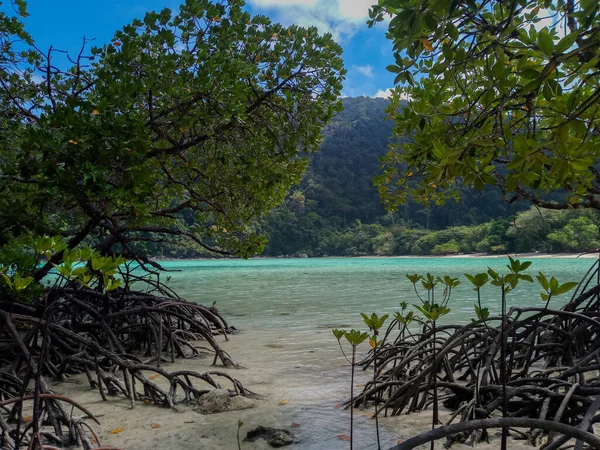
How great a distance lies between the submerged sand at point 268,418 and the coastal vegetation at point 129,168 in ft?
0.57

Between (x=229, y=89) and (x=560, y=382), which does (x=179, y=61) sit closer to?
(x=229, y=89)

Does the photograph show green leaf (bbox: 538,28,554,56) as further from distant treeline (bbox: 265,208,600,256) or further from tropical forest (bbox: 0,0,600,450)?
distant treeline (bbox: 265,208,600,256)

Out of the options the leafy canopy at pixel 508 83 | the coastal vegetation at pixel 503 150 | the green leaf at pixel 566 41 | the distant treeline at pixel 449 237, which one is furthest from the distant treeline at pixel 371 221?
the green leaf at pixel 566 41

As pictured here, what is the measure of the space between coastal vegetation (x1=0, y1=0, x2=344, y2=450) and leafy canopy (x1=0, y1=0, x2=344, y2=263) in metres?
0.02

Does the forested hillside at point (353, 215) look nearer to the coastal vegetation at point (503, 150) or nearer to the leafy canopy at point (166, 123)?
the leafy canopy at point (166, 123)

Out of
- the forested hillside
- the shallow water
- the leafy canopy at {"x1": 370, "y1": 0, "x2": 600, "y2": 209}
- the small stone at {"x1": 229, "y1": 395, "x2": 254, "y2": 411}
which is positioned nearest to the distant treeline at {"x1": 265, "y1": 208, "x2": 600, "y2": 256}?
the forested hillside

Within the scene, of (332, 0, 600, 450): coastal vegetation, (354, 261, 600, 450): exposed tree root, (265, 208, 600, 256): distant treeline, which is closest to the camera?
(332, 0, 600, 450): coastal vegetation

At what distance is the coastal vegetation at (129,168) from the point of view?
2680mm

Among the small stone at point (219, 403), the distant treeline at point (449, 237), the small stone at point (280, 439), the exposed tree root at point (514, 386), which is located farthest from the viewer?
the distant treeline at point (449, 237)

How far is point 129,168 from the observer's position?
286 centimetres

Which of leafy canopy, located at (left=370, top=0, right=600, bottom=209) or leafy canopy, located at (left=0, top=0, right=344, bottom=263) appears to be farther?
leafy canopy, located at (left=0, top=0, right=344, bottom=263)

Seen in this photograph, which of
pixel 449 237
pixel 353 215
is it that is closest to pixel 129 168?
pixel 449 237

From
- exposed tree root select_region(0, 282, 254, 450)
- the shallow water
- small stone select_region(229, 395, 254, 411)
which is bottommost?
the shallow water

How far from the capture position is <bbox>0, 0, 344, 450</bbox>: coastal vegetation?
2.68 metres
